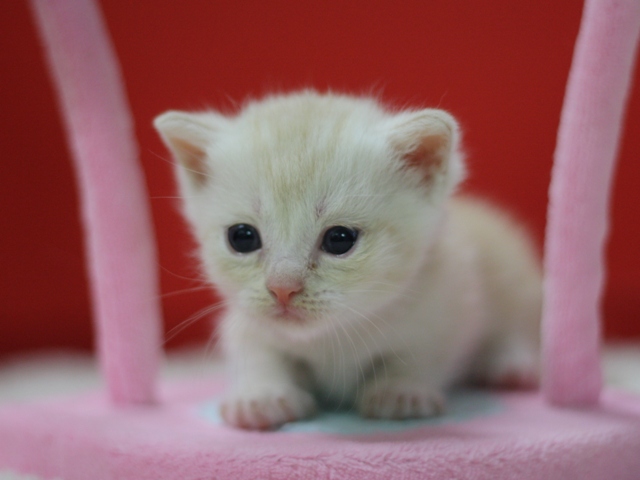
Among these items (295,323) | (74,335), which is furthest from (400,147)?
(74,335)

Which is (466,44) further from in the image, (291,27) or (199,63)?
(199,63)

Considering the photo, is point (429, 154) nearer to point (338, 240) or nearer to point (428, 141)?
point (428, 141)

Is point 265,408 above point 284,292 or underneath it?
underneath

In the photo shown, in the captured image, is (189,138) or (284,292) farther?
(189,138)

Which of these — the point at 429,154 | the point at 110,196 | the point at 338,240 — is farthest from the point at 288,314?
the point at 110,196

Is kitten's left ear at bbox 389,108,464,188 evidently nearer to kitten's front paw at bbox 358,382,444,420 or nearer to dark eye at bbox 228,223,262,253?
dark eye at bbox 228,223,262,253

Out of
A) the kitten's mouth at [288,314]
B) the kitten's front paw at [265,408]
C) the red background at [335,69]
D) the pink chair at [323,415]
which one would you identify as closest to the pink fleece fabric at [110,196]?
the pink chair at [323,415]
